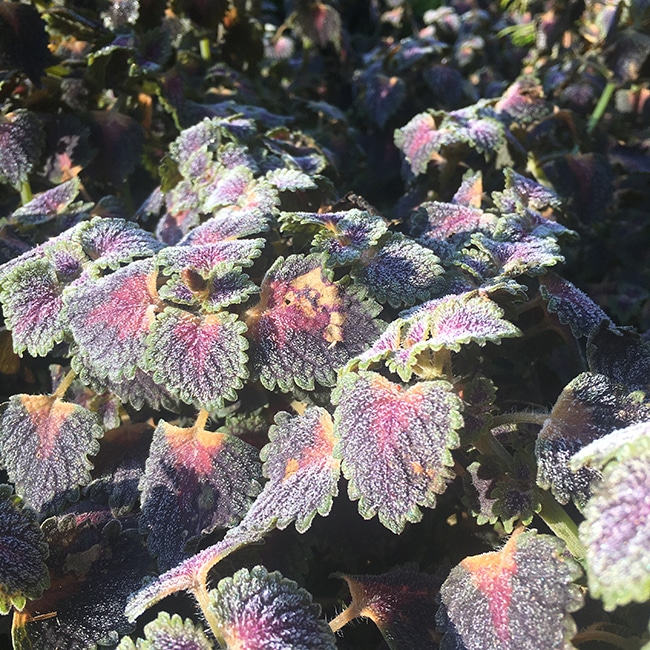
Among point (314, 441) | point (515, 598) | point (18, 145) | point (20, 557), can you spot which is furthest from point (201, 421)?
point (18, 145)

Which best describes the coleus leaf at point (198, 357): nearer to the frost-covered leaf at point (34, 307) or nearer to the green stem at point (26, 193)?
the frost-covered leaf at point (34, 307)

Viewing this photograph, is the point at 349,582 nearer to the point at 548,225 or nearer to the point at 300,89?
the point at 548,225

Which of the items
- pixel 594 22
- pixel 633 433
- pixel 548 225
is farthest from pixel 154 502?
pixel 594 22

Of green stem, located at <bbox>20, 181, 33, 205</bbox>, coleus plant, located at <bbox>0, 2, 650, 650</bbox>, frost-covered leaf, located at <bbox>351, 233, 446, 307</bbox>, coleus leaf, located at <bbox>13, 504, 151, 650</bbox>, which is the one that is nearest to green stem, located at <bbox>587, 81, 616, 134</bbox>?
coleus plant, located at <bbox>0, 2, 650, 650</bbox>

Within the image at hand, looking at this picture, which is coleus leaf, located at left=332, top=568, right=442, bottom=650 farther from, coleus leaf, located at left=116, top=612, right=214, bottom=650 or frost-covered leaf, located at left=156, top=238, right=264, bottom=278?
frost-covered leaf, located at left=156, top=238, right=264, bottom=278

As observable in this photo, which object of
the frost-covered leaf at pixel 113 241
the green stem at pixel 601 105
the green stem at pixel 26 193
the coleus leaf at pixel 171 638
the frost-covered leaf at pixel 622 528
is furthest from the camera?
the green stem at pixel 601 105

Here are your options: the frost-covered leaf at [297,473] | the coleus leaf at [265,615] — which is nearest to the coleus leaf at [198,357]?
the frost-covered leaf at [297,473]

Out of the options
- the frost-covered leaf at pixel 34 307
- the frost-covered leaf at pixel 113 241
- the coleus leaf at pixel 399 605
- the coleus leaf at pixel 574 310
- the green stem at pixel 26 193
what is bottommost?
the coleus leaf at pixel 399 605

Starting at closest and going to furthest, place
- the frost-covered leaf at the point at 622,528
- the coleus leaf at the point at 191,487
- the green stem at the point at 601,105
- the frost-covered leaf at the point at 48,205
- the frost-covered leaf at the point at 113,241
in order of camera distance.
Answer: the frost-covered leaf at the point at 622,528
the coleus leaf at the point at 191,487
the frost-covered leaf at the point at 113,241
the frost-covered leaf at the point at 48,205
the green stem at the point at 601,105
